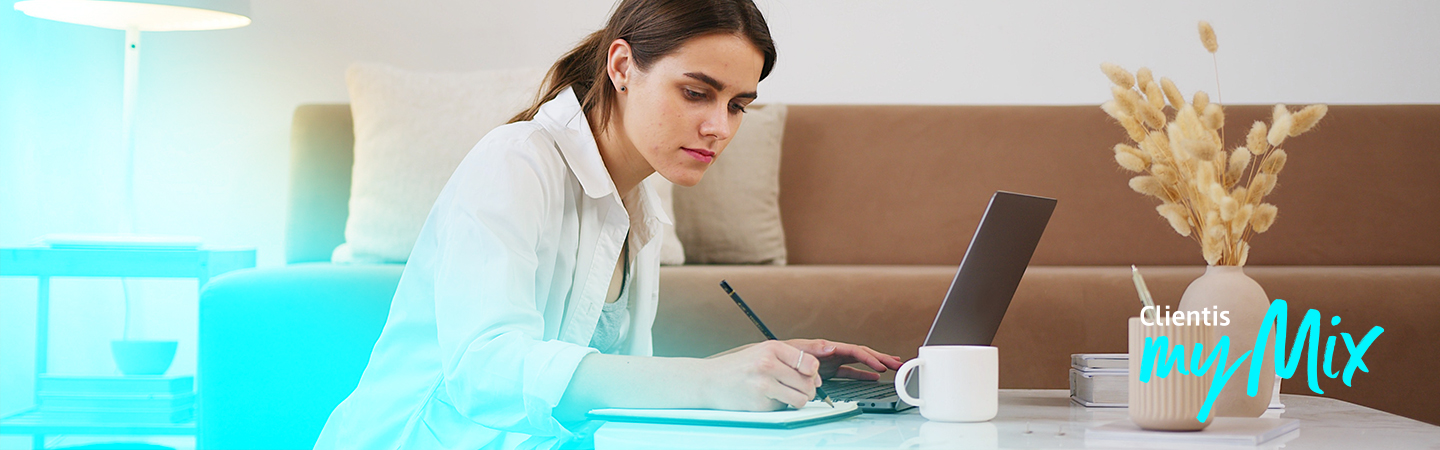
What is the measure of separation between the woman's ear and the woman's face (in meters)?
0.01

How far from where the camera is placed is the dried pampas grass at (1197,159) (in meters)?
0.87

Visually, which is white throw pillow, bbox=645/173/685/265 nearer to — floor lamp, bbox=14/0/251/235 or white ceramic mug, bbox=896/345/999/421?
floor lamp, bbox=14/0/251/235

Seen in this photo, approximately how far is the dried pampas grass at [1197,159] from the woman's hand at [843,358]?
1.07 ft

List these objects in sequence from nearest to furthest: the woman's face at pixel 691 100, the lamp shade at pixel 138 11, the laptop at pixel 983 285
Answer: the laptop at pixel 983 285 < the woman's face at pixel 691 100 < the lamp shade at pixel 138 11

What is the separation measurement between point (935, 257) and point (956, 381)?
5.11 ft

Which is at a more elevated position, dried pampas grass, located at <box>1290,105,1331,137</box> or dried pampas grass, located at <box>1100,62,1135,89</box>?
dried pampas grass, located at <box>1100,62,1135,89</box>

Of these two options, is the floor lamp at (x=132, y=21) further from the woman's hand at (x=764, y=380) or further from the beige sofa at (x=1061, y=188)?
the woman's hand at (x=764, y=380)

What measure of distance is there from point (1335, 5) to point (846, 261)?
4.65ft

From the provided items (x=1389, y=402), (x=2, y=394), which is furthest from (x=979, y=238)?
(x=2, y=394)

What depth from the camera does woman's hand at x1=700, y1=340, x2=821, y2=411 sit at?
0.78 metres

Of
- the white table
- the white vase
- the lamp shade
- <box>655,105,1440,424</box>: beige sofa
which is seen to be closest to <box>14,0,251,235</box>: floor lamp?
the lamp shade

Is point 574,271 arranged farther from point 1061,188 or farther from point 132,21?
point 132,21

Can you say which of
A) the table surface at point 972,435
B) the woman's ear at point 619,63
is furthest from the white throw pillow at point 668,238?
the table surface at point 972,435

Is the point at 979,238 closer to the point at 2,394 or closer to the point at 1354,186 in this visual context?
the point at 1354,186
